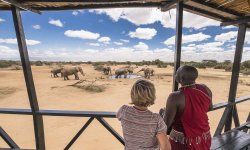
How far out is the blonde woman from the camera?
69.3 inches

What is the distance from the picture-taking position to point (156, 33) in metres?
79.6

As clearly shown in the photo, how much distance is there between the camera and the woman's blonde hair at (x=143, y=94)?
1744mm

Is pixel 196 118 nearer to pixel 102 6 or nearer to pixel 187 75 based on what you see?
pixel 187 75

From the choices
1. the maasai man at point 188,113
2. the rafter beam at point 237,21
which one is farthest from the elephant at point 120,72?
the maasai man at point 188,113

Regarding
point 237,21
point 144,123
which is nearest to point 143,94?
point 144,123

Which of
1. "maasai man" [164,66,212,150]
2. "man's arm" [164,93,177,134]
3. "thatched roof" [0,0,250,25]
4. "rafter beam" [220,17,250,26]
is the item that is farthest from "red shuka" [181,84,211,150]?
"rafter beam" [220,17,250,26]

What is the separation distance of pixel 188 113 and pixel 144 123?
0.61 meters

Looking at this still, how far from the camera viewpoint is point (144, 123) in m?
1.79

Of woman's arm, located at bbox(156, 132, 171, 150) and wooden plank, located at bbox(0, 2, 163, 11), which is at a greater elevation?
wooden plank, located at bbox(0, 2, 163, 11)

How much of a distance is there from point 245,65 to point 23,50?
54.0 m

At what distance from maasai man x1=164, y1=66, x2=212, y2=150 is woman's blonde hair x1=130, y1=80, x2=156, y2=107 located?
0.45 metres

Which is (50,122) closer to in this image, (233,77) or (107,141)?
(107,141)

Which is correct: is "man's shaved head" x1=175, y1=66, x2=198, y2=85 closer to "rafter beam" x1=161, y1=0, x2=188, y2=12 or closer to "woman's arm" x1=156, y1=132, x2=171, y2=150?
"woman's arm" x1=156, y1=132, x2=171, y2=150

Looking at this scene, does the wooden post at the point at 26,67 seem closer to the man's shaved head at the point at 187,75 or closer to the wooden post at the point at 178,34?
the wooden post at the point at 178,34
